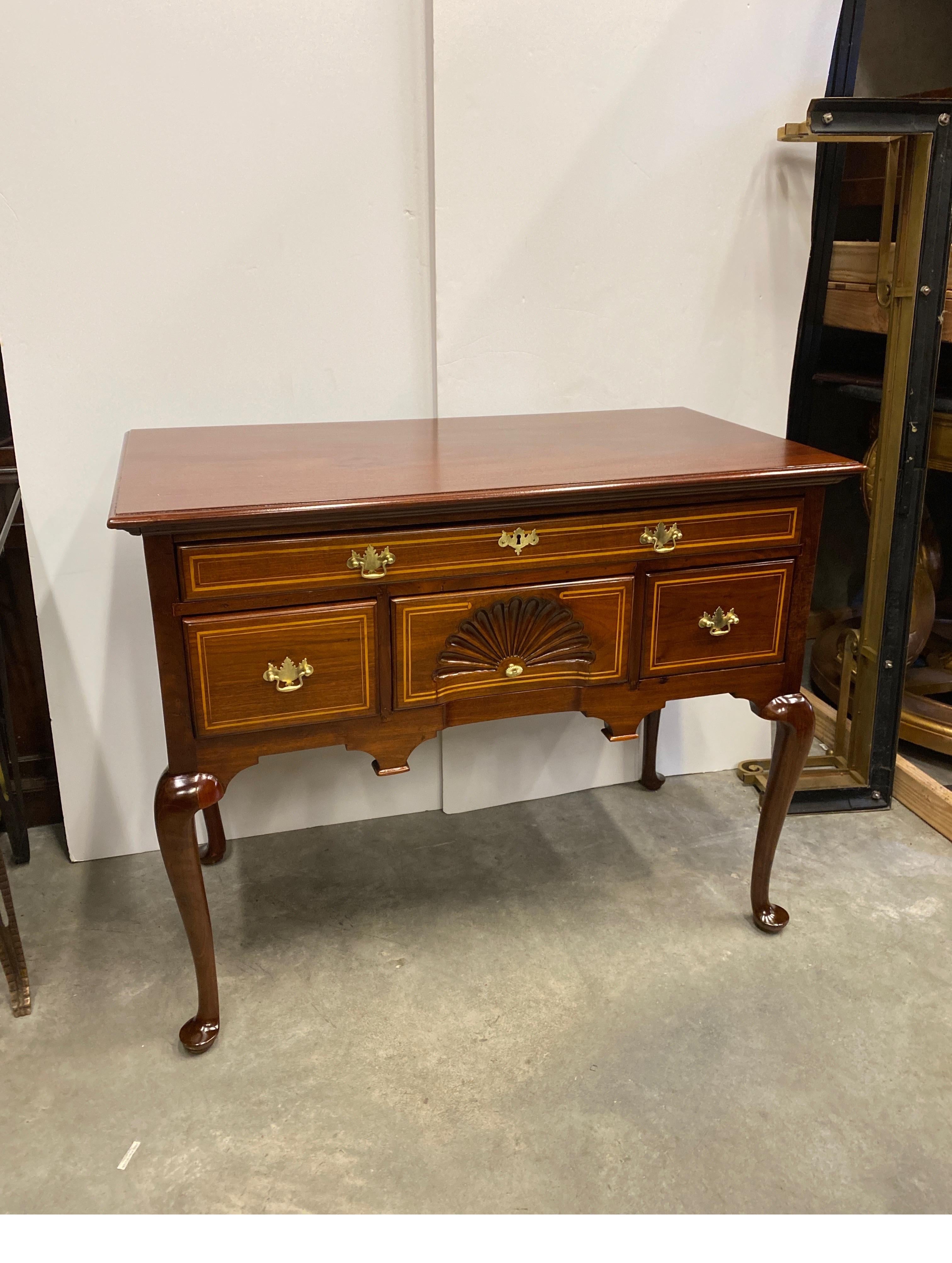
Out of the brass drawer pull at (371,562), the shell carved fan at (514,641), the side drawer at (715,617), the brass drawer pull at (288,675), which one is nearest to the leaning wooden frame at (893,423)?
the side drawer at (715,617)

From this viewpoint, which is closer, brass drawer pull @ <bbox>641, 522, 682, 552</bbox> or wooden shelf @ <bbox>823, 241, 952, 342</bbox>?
brass drawer pull @ <bbox>641, 522, 682, 552</bbox>

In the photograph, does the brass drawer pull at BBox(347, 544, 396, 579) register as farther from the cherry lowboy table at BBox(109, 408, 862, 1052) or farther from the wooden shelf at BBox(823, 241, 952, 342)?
the wooden shelf at BBox(823, 241, 952, 342)

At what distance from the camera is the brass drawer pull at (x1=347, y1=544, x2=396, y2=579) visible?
5.24 feet

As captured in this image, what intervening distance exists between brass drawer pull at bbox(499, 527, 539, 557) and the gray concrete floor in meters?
0.86

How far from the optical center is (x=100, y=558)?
7.05 ft

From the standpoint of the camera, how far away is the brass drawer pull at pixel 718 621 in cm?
183

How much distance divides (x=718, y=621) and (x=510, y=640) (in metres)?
0.38

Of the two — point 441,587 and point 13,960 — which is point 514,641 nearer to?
point 441,587

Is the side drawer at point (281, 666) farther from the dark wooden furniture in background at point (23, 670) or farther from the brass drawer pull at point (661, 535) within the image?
the dark wooden furniture in background at point (23, 670)

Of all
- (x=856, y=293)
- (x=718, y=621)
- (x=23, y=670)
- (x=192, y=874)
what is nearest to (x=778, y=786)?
(x=718, y=621)

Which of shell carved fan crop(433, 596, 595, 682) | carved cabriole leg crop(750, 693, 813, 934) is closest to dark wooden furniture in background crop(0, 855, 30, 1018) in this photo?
shell carved fan crop(433, 596, 595, 682)

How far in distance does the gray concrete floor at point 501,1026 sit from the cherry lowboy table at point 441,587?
212mm
